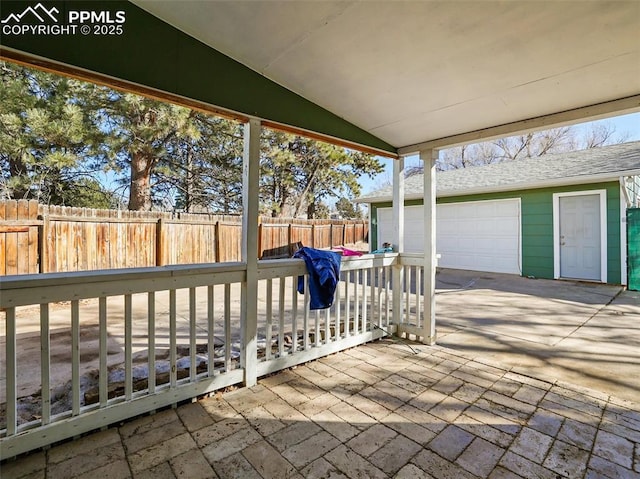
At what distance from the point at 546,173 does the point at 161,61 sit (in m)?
8.73

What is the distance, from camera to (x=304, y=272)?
2844 mm

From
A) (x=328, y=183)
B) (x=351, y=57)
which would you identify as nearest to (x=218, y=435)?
(x=351, y=57)

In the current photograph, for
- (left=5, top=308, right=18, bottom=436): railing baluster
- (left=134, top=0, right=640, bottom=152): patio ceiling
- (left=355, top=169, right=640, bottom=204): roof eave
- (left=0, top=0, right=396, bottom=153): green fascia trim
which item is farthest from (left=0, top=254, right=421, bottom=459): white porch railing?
(left=355, top=169, right=640, bottom=204): roof eave

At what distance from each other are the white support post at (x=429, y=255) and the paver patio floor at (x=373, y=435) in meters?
0.78

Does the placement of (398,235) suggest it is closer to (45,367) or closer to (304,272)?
(304,272)

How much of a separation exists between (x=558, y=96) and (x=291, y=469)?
3010 millimetres

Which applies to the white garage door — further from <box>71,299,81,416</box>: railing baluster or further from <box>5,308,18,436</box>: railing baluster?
<box>5,308,18,436</box>: railing baluster

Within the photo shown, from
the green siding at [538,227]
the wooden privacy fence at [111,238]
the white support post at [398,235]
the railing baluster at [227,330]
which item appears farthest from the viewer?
the green siding at [538,227]

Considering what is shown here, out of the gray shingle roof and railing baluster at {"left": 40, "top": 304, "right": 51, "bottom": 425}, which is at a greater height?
the gray shingle roof

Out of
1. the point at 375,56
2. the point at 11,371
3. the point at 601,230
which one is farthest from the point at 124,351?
the point at 601,230

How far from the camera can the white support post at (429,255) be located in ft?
11.0

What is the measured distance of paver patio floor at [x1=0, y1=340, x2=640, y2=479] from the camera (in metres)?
1.62

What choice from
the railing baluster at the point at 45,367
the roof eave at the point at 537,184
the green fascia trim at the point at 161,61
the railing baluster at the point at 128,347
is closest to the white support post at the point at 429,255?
the green fascia trim at the point at 161,61

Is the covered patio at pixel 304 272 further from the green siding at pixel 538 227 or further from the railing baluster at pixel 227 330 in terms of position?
the green siding at pixel 538 227
